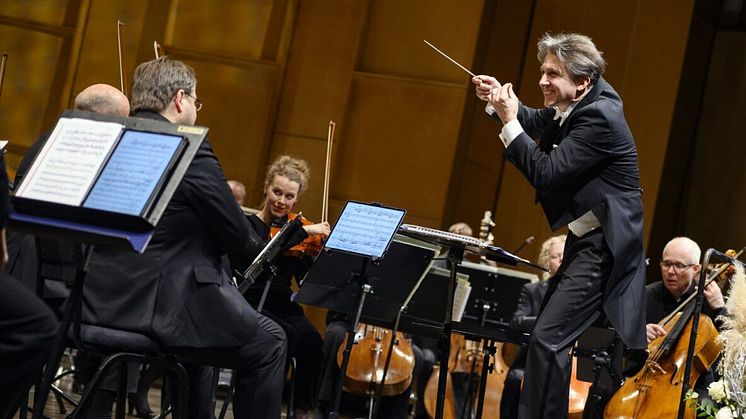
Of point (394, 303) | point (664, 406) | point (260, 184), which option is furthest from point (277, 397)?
point (260, 184)

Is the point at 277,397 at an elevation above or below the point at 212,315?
below

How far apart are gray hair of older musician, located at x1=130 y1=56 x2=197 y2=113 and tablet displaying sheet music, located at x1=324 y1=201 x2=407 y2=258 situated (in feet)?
2.86

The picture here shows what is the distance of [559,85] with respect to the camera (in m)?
3.28

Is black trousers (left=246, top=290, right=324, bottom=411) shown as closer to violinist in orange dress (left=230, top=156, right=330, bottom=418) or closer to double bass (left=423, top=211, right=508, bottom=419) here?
violinist in orange dress (left=230, top=156, right=330, bottom=418)

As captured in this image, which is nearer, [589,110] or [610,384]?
[589,110]

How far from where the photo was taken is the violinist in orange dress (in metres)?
4.31

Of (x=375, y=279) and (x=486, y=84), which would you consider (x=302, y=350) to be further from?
(x=486, y=84)

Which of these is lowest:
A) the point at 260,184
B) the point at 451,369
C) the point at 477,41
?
the point at 451,369

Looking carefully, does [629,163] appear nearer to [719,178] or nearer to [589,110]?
[589,110]

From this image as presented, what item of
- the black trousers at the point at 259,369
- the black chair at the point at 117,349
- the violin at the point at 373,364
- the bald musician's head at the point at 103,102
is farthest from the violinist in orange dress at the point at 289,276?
the black chair at the point at 117,349

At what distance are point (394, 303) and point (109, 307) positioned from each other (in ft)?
5.16

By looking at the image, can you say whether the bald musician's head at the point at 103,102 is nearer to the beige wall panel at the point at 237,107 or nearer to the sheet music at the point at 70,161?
the sheet music at the point at 70,161

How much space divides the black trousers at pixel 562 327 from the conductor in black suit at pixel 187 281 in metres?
0.87

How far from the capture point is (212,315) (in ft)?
8.89
